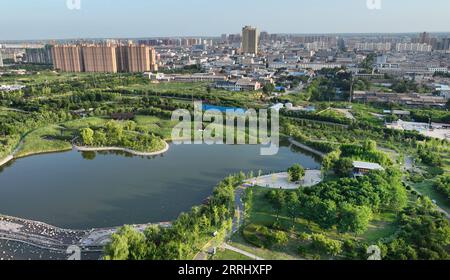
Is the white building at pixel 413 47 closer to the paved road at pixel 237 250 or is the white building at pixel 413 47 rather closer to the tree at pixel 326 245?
the tree at pixel 326 245

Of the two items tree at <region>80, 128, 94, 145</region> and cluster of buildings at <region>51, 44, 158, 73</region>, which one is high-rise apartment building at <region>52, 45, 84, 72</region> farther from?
tree at <region>80, 128, 94, 145</region>

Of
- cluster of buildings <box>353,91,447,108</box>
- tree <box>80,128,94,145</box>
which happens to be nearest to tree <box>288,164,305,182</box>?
tree <box>80,128,94,145</box>

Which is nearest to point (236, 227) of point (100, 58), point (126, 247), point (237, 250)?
point (237, 250)

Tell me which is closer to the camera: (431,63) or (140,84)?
(140,84)

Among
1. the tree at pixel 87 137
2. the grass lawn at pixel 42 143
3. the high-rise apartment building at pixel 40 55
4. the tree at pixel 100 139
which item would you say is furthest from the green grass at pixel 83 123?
the high-rise apartment building at pixel 40 55

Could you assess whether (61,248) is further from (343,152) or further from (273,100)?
(273,100)
